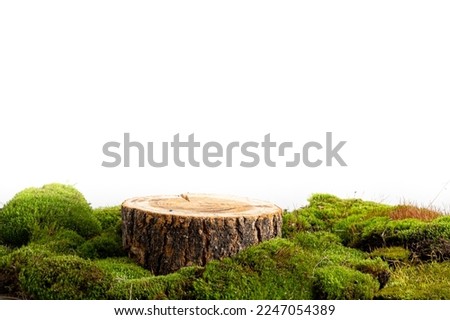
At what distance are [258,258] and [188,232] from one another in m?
1.02

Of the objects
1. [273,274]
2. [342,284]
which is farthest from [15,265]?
[342,284]

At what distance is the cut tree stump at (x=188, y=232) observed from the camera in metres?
8.56

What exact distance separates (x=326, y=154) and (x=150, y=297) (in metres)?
3.96

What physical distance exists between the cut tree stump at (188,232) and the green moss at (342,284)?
117 centimetres

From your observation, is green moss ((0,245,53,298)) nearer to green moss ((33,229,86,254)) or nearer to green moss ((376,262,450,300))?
green moss ((33,229,86,254))

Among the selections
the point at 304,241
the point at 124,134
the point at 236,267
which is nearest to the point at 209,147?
the point at 124,134

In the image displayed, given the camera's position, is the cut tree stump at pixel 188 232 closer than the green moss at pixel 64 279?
No

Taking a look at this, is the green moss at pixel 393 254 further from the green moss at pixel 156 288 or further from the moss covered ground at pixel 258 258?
the green moss at pixel 156 288

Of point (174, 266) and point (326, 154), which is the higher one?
point (326, 154)

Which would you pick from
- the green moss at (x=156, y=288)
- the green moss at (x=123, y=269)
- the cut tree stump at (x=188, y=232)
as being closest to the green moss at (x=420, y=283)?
the cut tree stump at (x=188, y=232)

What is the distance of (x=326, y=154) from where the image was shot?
10453mm

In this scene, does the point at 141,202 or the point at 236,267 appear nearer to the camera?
the point at 236,267

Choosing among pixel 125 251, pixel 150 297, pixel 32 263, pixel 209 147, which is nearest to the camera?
pixel 150 297

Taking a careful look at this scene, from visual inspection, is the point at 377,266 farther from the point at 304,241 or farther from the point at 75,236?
the point at 75,236
